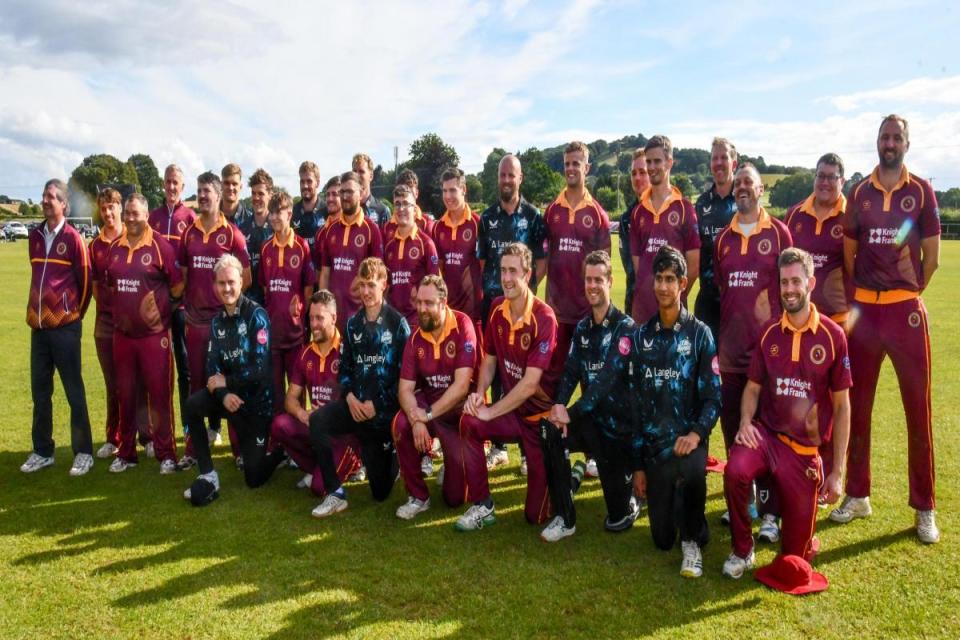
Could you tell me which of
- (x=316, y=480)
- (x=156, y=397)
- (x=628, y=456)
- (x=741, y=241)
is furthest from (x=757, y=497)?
(x=156, y=397)

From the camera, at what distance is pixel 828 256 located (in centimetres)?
555

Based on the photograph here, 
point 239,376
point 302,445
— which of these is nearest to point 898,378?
point 302,445

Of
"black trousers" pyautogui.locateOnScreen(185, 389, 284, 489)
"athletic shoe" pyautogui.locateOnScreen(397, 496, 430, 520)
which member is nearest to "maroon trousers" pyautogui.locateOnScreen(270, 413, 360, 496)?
"black trousers" pyautogui.locateOnScreen(185, 389, 284, 489)

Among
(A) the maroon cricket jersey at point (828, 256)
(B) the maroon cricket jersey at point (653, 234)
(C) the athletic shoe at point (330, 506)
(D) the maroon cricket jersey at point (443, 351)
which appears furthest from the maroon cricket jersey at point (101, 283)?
(A) the maroon cricket jersey at point (828, 256)

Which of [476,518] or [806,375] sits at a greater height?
[806,375]

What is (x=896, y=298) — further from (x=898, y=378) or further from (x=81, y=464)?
(x=81, y=464)

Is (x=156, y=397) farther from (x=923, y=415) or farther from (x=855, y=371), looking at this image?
(x=923, y=415)

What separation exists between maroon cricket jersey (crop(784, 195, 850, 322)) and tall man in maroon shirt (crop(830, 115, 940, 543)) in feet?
1.01

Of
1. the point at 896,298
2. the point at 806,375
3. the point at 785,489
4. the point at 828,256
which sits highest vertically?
the point at 828,256

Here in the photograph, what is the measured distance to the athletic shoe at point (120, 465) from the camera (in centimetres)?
639

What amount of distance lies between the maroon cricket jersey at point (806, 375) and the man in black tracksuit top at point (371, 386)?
9.25 feet

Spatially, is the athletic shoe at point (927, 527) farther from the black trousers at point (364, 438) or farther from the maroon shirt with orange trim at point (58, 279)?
the maroon shirt with orange trim at point (58, 279)

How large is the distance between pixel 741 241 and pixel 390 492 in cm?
340

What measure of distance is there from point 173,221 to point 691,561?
226 inches
